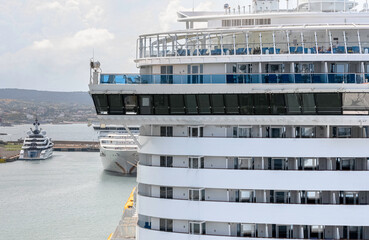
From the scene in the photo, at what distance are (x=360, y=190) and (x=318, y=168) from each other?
100cm

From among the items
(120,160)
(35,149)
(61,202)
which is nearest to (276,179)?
(61,202)

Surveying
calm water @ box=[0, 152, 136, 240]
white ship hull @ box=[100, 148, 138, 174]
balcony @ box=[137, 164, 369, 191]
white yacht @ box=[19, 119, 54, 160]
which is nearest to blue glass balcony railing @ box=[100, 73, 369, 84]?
balcony @ box=[137, 164, 369, 191]

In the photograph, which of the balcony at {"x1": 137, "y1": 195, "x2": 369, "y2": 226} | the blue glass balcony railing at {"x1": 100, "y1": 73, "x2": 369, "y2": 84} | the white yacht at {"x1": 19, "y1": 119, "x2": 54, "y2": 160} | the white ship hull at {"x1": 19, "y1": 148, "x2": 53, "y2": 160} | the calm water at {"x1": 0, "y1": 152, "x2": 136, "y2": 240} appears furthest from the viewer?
the white yacht at {"x1": 19, "y1": 119, "x2": 54, "y2": 160}

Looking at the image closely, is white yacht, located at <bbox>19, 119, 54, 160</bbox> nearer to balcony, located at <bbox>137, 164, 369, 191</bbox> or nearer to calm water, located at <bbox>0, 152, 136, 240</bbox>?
calm water, located at <bbox>0, 152, 136, 240</bbox>

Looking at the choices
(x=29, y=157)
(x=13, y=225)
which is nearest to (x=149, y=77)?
(x=13, y=225)

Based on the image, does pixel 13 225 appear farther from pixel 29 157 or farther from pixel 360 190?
pixel 29 157

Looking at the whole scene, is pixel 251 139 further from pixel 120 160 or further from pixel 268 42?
pixel 120 160

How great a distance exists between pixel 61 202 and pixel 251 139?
4060 centimetres

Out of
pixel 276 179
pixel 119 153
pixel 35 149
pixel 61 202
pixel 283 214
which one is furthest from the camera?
pixel 35 149

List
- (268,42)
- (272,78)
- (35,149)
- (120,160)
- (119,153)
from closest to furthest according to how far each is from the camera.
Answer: (272,78), (268,42), (120,160), (119,153), (35,149)

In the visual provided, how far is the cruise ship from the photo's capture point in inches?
503

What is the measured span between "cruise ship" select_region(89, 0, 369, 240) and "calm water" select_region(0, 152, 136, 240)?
950 inches

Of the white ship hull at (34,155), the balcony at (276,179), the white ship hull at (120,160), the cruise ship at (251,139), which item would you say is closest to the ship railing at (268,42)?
the cruise ship at (251,139)

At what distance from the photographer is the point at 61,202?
51094mm
